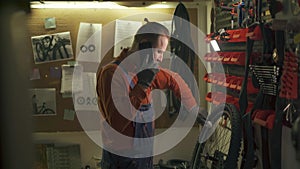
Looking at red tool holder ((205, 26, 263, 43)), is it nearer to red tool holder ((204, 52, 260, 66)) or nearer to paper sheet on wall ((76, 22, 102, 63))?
red tool holder ((204, 52, 260, 66))

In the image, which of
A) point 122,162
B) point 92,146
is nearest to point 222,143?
point 122,162

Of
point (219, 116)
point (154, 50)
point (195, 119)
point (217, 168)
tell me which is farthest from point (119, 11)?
point (217, 168)

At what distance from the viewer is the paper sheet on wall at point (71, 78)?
7.13 feet

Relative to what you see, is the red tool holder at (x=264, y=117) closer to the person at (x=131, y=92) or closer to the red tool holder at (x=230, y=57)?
the red tool holder at (x=230, y=57)

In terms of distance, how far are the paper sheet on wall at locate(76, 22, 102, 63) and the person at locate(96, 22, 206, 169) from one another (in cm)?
46

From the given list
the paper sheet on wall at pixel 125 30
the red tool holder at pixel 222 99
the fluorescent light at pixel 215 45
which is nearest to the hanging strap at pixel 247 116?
the red tool holder at pixel 222 99

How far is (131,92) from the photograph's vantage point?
155 cm

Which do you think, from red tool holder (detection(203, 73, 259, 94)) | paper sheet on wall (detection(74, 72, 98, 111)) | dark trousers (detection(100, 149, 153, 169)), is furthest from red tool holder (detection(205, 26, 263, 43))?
paper sheet on wall (detection(74, 72, 98, 111))

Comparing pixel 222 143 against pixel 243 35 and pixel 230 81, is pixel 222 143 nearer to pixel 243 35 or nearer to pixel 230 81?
pixel 230 81

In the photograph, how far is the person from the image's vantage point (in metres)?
1.50

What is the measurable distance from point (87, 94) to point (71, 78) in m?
0.13

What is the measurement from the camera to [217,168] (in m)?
1.64

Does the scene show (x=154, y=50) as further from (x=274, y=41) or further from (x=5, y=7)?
(x=5, y=7)

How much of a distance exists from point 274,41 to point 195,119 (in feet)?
2.75
